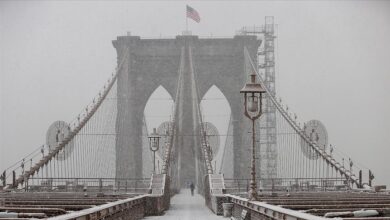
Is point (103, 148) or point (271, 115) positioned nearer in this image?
point (103, 148)

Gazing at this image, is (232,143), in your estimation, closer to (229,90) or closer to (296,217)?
(229,90)

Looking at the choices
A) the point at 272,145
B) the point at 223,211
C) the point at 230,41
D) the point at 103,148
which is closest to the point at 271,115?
the point at 272,145

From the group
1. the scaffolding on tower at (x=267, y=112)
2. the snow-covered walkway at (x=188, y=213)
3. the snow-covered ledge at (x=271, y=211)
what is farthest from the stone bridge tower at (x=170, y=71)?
the snow-covered ledge at (x=271, y=211)

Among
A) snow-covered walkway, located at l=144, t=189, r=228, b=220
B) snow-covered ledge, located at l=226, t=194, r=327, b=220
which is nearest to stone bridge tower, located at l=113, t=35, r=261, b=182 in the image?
snow-covered walkway, located at l=144, t=189, r=228, b=220

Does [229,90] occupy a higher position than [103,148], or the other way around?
[229,90]

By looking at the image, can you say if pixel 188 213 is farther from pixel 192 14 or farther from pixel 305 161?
pixel 192 14

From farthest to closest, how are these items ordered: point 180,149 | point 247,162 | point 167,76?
point 167,76, point 247,162, point 180,149

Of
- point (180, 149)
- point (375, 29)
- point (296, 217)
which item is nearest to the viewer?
point (296, 217)

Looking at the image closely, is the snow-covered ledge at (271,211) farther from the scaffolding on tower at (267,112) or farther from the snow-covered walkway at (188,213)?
the scaffolding on tower at (267,112)

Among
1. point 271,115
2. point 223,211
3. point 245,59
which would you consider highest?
point 245,59

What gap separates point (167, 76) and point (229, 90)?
281 inches

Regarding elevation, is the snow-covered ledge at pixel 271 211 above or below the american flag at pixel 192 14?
below

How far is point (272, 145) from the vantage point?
8381 centimetres

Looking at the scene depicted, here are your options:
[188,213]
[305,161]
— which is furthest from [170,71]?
[188,213]
